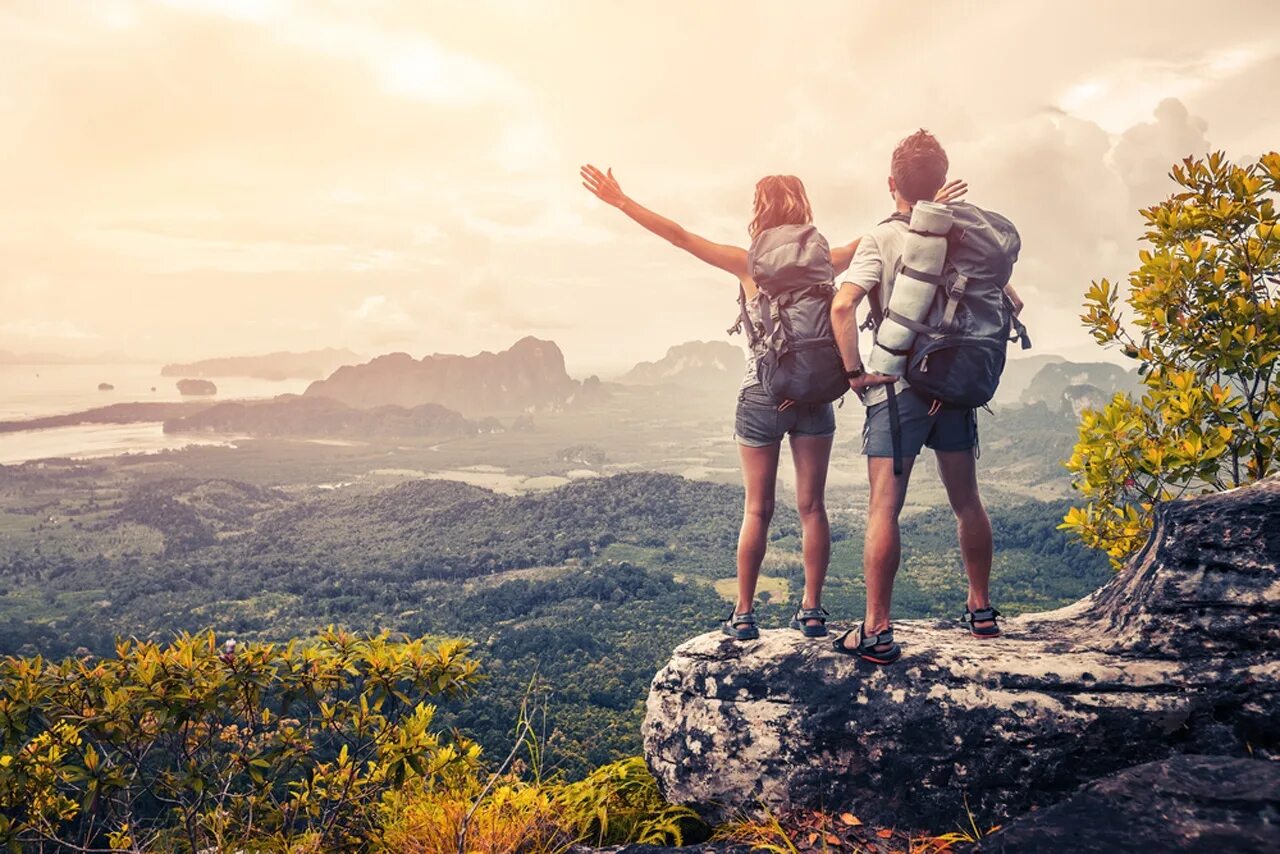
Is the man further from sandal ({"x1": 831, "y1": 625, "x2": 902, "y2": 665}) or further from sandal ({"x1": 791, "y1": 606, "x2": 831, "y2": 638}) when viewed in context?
sandal ({"x1": 791, "y1": 606, "x2": 831, "y2": 638})

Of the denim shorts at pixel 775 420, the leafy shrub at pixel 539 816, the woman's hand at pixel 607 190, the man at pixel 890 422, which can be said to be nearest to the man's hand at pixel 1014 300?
the man at pixel 890 422

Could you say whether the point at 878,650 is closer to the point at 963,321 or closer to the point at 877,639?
the point at 877,639

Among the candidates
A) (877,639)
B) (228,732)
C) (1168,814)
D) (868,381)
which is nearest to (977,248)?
(868,381)

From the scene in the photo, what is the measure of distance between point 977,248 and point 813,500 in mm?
1546

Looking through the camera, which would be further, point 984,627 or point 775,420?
point 984,627

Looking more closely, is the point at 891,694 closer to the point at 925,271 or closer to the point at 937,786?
the point at 937,786

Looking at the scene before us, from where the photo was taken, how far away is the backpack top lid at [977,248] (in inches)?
146

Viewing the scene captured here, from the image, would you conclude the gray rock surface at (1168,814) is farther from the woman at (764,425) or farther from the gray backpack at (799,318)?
the gray backpack at (799,318)

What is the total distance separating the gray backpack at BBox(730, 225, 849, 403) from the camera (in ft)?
13.0

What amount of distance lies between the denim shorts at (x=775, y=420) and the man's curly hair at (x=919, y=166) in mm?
1187

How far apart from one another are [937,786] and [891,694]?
44 centimetres

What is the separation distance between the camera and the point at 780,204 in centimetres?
416

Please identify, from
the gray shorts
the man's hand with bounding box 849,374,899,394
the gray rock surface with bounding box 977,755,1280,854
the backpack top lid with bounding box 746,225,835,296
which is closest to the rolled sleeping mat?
the man's hand with bounding box 849,374,899,394

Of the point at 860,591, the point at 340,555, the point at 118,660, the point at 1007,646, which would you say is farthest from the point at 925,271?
the point at 340,555
